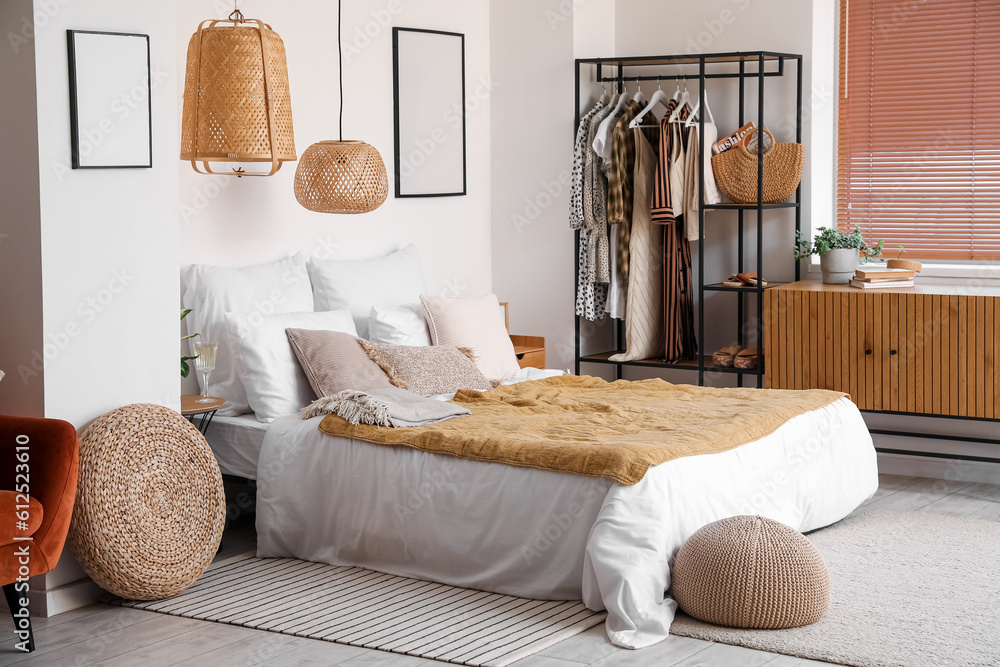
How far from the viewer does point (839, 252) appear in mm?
5461

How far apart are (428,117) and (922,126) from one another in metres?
2.36

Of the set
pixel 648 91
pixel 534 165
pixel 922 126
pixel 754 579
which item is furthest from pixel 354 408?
pixel 922 126

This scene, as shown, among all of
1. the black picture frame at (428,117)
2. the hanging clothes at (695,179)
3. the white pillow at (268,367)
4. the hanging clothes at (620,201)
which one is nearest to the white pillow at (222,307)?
the white pillow at (268,367)

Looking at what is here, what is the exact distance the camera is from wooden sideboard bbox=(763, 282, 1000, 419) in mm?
4965

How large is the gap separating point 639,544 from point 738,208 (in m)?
2.64

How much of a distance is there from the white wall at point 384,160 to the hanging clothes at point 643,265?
831 millimetres

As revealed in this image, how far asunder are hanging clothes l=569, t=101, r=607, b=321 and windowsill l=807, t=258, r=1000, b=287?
1.59m

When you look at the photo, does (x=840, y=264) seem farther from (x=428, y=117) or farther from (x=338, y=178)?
(x=338, y=178)

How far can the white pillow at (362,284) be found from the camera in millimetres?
5047

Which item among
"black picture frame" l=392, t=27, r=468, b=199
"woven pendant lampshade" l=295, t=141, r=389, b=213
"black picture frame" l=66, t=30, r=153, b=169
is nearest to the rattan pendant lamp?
"woven pendant lampshade" l=295, t=141, r=389, b=213

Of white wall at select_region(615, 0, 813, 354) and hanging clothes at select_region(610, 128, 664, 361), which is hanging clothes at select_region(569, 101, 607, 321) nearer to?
hanging clothes at select_region(610, 128, 664, 361)

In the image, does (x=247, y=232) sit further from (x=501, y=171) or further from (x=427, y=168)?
(x=501, y=171)

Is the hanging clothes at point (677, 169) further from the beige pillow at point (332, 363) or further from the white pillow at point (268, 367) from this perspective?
the white pillow at point (268, 367)

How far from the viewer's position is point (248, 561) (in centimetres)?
417
